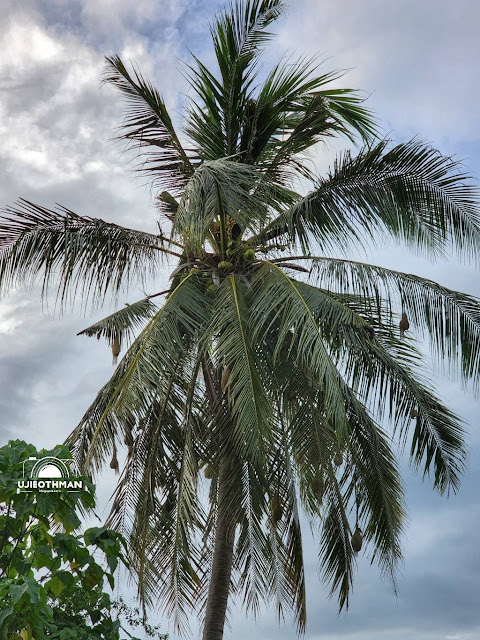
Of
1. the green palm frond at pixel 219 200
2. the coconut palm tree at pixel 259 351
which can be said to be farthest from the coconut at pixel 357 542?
the green palm frond at pixel 219 200

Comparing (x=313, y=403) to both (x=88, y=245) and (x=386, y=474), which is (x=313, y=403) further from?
(x=88, y=245)

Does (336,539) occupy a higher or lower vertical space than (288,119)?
lower

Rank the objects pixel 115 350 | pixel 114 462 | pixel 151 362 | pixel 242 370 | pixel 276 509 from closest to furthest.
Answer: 1. pixel 242 370
2. pixel 151 362
3. pixel 276 509
4. pixel 114 462
5. pixel 115 350

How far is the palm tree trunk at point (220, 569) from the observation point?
287 inches

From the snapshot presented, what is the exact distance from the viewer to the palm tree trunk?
7.30 meters

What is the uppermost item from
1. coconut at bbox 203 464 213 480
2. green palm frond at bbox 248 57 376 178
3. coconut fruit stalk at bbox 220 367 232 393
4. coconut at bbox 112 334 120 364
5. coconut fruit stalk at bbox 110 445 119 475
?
green palm frond at bbox 248 57 376 178

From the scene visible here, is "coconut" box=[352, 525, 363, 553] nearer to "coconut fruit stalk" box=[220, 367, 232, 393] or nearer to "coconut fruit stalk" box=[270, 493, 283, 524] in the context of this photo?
"coconut fruit stalk" box=[270, 493, 283, 524]

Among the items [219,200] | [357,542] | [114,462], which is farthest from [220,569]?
[219,200]

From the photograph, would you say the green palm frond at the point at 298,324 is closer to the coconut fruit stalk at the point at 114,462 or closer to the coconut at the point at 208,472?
the coconut at the point at 208,472

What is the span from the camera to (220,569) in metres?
7.43

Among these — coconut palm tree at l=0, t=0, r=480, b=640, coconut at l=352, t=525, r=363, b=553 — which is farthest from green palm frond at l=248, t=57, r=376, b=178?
coconut at l=352, t=525, r=363, b=553

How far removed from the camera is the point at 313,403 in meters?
7.15

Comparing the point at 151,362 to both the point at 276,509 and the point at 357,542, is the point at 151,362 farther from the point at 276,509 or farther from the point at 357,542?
the point at 357,542

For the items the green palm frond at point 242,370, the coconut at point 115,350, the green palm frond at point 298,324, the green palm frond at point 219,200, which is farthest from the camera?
the coconut at point 115,350
